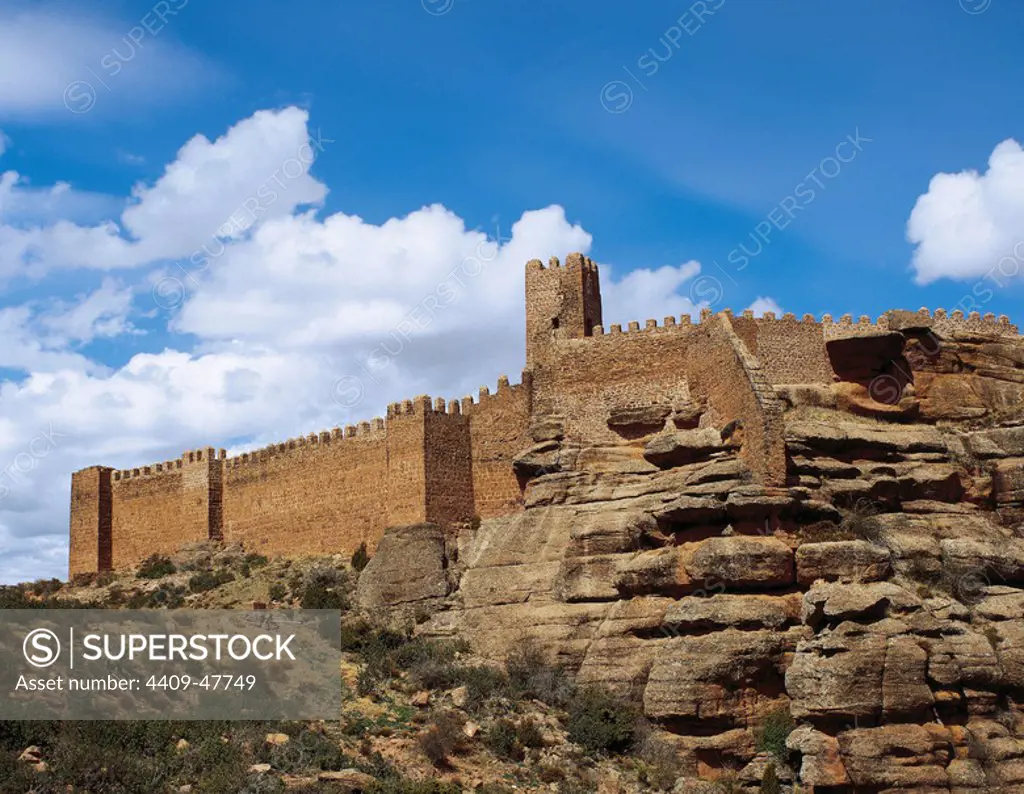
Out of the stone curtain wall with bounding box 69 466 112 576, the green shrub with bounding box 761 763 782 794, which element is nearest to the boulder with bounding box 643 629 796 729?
the green shrub with bounding box 761 763 782 794

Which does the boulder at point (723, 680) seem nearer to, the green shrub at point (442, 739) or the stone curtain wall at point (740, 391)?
the stone curtain wall at point (740, 391)

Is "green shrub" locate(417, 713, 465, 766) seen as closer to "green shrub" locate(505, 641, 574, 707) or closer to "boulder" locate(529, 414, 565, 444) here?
"green shrub" locate(505, 641, 574, 707)

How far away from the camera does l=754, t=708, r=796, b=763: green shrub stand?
25156 mm

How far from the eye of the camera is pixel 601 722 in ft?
86.4

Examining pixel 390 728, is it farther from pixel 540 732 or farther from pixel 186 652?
pixel 186 652

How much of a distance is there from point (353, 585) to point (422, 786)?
11.6 metres

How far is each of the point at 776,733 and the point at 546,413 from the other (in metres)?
11.0

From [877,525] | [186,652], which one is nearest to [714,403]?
[877,525]

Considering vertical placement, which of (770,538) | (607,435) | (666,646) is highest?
(607,435)

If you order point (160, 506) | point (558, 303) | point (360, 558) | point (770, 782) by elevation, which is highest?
point (558, 303)

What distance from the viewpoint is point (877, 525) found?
92.8 ft

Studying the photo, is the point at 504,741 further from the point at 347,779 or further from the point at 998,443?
the point at 998,443

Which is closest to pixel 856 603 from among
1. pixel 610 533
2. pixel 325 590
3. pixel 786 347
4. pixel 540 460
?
pixel 610 533

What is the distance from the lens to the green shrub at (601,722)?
25984 millimetres
